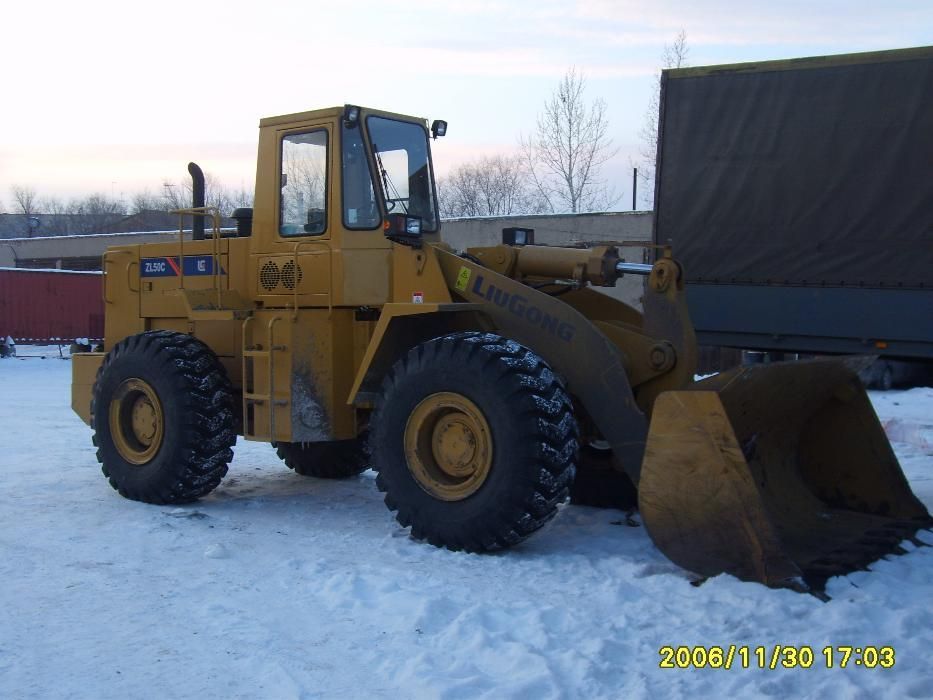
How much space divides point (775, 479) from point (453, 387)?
232 cm

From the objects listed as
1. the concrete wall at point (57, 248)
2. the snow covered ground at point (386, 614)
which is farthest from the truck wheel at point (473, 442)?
the concrete wall at point (57, 248)

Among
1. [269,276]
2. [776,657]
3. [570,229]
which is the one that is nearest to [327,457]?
[269,276]

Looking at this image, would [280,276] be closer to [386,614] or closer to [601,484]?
[601,484]

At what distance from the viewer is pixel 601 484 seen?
7.51 meters

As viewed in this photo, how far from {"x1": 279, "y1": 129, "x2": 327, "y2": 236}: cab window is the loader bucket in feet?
10.7

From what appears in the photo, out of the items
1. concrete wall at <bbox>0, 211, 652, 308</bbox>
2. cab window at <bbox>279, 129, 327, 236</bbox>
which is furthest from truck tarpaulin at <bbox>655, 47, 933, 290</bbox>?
concrete wall at <bbox>0, 211, 652, 308</bbox>

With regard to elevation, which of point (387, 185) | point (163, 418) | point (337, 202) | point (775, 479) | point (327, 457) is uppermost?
point (387, 185)

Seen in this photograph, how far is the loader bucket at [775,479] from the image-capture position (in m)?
5.21

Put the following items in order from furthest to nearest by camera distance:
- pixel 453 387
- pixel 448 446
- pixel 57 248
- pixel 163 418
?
pixel 57 248 → pixel 163 418 → pixel 448 446 → pixel 453 387

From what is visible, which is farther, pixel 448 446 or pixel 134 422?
pixel 134 422

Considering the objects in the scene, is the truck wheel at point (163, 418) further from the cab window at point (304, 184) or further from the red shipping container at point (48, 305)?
the red shipping container at point (48, 305)

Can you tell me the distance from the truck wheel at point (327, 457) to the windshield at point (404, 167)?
2243mm

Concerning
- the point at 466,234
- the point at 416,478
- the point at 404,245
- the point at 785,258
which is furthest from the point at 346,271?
the point at 466,234

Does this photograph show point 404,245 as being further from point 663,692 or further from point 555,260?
point 663,692
